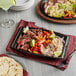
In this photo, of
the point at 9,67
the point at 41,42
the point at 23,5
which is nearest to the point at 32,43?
the point at 41,42

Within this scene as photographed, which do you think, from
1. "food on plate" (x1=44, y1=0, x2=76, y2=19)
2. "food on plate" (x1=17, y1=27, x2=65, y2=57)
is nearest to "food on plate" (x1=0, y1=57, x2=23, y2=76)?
"food on plate" (x1=17, y1=27, x2=65, y2=57)

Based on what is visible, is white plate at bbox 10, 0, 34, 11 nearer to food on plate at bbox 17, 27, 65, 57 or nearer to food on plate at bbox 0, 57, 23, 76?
food on plate at bbox 17, 27, 65, 57

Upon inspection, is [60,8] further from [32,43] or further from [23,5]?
[32,43]

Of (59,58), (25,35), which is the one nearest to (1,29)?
(25,35)

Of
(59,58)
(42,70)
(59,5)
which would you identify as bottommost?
(42,70)

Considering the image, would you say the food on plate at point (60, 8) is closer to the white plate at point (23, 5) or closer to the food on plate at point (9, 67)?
→ the white plate at point (23, 5)

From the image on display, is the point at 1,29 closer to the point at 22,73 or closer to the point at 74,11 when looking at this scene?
the point at 22,73

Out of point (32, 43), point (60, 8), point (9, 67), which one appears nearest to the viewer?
point (9, 67)
